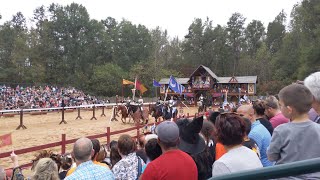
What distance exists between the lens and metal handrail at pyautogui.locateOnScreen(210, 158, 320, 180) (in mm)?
998

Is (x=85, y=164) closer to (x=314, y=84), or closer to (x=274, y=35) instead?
(x=314, y=84)

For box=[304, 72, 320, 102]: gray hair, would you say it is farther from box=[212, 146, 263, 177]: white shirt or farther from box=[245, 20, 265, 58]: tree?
box=[245, 20, 265, 58]: tree

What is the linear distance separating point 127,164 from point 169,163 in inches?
45.0

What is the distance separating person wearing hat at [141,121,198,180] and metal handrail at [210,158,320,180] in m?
1.93

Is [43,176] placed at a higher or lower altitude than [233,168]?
lower

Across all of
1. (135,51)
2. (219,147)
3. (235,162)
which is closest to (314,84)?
(235,162)

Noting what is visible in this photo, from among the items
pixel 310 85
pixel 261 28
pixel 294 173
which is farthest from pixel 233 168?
pixel 261 28

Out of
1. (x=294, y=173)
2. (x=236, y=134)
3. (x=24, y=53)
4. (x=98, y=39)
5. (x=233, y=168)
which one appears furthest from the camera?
(x=98, y=39)

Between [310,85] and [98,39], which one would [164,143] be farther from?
[98,39]

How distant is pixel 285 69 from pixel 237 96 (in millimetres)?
14959

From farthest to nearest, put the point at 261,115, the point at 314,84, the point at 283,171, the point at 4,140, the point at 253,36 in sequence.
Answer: the point at 253,36, the point at 4,140, the point at 261,115, the point at 314,84, the point at 283,171

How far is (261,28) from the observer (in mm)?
79688

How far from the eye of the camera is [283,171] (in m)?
1.00

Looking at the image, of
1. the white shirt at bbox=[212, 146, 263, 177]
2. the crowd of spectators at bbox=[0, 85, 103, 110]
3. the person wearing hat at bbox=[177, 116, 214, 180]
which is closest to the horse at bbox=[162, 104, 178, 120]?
the crowd of spectators at bbox=[0, 85, 103, 110]
